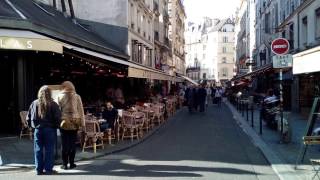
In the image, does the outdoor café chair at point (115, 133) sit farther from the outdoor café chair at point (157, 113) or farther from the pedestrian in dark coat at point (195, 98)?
the pedestrian in dark coat at point (195, 98)

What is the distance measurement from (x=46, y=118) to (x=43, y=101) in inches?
13.6

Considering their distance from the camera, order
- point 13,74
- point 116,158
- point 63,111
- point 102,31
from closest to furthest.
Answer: point 63,111 < point 116,158 < point 13,74 < point 102,31

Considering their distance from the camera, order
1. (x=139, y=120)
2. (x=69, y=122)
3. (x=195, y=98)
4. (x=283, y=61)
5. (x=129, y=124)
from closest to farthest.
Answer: (x=69, y=122) → (x=283, y=61) → (x=129, y=124) → (x=139, y=120) → (x=195, y=98)

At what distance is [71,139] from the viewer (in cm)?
1055

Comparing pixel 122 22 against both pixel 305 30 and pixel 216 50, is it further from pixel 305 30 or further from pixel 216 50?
pixel 216 50

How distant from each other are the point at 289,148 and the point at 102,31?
20.3 m

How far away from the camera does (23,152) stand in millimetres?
12445

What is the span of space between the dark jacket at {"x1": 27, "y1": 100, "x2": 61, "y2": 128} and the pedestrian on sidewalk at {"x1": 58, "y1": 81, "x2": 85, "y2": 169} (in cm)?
39

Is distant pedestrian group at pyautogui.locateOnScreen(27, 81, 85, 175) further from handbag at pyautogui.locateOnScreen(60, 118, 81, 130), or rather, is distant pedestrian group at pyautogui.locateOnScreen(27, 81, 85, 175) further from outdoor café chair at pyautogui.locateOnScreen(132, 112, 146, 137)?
outdoor café chair at pyautogui.locateOnScreen(132, 112, 146, 137)

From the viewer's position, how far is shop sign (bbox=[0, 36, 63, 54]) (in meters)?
12.1

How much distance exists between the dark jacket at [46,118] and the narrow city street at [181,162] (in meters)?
0.97

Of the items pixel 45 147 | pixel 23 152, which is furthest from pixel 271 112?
pixel 45 147

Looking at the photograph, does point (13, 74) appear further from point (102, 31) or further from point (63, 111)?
point (102, 31)

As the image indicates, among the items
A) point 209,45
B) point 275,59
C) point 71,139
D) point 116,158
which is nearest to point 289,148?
point 275,59
